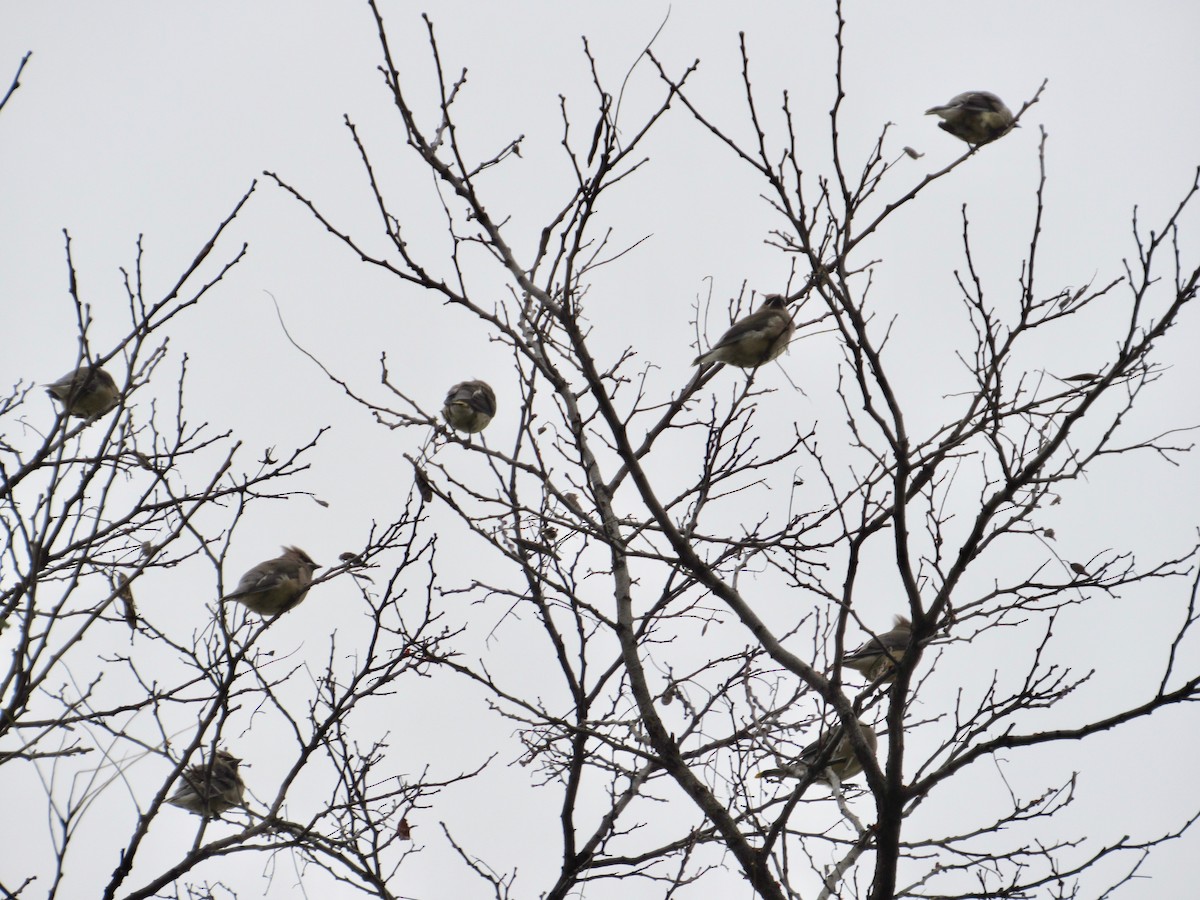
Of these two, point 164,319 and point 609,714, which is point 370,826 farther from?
point 164,319

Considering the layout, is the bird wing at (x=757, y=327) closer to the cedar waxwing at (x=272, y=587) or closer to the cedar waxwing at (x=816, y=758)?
the cedar waxwing at (x=816, y=758)

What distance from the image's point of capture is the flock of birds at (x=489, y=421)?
19.4ft

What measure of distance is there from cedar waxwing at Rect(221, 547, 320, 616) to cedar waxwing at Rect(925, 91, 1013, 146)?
565cm

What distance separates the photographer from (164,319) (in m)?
4.70

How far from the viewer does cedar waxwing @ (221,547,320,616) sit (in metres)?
7.77

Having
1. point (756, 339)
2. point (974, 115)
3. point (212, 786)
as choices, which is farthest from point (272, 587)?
point (974, 115)

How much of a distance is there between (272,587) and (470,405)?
3021 millimetres

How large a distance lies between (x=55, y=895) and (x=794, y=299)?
12.8 feet

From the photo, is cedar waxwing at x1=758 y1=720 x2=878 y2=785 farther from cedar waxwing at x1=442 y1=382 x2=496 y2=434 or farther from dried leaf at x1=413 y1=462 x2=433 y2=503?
cedar waxwing at x1=442 y1=382 x2=496 y2=434

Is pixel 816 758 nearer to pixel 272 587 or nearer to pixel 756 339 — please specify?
pixel 756 339

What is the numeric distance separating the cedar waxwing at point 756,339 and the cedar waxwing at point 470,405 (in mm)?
3677

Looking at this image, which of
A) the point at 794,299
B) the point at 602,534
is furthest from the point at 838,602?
the point at 794,299

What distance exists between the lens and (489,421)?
1052cm

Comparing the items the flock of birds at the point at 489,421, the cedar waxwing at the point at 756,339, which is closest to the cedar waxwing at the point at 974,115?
the flock of birds at the point at 489,421
